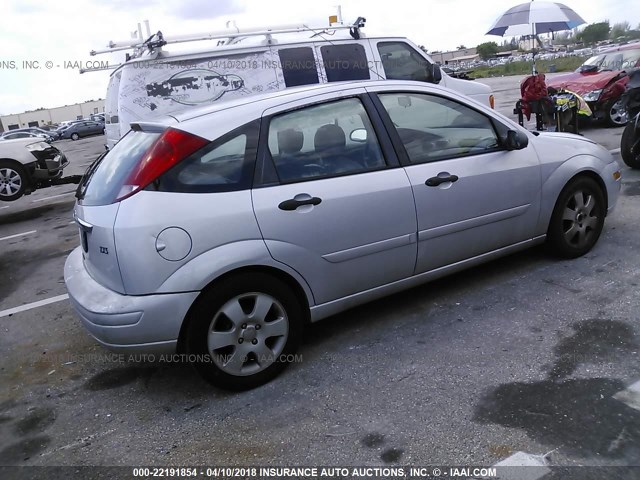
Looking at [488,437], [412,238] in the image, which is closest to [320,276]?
[412,238]

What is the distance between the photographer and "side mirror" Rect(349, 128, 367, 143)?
3.65 metres

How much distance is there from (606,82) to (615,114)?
716mm

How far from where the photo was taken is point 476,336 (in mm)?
3652

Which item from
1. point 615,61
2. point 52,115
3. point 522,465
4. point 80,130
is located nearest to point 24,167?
point 522,465

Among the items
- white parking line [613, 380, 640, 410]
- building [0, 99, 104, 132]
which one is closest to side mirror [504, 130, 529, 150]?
white parking line [613, 380, 640, 410]

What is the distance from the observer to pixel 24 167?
10.1m

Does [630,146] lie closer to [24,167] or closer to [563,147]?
[563,147]

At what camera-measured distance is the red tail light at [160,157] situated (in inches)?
122

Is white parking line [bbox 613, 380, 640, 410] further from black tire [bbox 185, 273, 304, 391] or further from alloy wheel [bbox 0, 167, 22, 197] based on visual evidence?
alloy wheel [bbox 0, 167, 22, 197]

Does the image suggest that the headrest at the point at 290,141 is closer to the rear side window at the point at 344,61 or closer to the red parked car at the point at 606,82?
the rear side window at the point at 344,61

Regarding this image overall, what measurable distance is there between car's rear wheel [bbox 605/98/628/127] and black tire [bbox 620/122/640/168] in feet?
14.5

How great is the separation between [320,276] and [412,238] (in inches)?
27.9

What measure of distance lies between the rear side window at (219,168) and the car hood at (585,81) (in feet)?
34.5

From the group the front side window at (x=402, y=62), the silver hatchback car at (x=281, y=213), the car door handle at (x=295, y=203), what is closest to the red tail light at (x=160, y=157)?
the silver hatchback car at (x=281, y=213)
